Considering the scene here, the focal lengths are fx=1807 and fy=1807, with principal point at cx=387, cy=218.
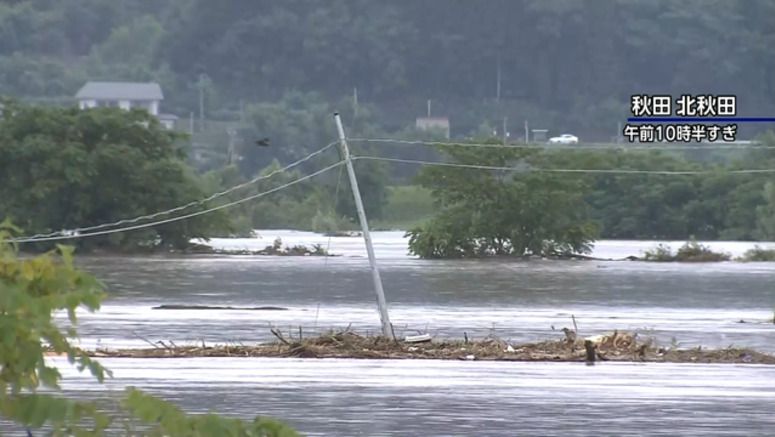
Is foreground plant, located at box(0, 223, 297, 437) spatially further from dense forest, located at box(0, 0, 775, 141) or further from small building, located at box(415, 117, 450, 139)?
dense forest, located at box(0, 0, 775, 141)

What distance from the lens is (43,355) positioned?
6.00m

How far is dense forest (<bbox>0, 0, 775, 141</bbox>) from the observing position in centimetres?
14050

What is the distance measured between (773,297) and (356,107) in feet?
256

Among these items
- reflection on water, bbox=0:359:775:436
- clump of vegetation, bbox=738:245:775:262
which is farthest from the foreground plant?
clump of vegetation, bbox=738:245:775:262

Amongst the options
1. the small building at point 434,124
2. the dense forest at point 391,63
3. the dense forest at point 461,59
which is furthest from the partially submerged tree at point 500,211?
the dense forest at point 461,59

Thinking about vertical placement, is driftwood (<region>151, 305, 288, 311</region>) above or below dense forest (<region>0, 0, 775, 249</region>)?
below

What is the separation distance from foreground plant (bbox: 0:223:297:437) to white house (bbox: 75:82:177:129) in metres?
137

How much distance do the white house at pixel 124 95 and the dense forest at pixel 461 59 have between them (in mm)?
2823

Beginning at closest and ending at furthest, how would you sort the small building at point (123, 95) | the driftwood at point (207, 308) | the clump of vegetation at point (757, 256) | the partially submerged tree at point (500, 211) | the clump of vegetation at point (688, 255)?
the driftwood at point (207, 308) → the partially submerged tree at point (500, 211) → the clump of vegetation at point (688, 255) → the clump of vegetation at point (757, 256) → the small building at point (123, 95)

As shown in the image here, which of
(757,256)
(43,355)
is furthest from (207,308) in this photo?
(757,256)

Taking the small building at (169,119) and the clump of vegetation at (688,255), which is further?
the small building at (169,119)

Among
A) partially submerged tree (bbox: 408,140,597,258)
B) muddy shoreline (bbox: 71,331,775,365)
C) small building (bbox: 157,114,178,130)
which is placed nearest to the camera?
muddy shoreline (bbox: 71,331,775,365)

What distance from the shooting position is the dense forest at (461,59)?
140 m

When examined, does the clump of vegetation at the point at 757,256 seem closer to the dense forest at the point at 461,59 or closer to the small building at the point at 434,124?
the small building at the point at 434,124
